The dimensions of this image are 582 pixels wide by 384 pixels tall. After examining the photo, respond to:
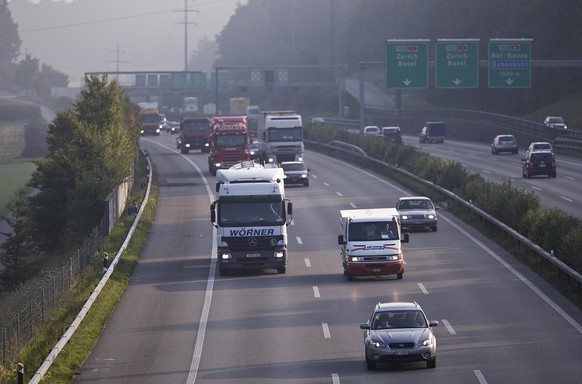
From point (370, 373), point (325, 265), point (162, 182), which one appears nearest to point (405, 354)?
point (370, 373)

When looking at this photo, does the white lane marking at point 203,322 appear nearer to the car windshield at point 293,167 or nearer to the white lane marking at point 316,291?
the white lane marking at point 316,291

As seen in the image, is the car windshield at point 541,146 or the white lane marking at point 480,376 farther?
the car windshield at point 541,146

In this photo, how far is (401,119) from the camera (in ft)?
440

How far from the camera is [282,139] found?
79.8 meters

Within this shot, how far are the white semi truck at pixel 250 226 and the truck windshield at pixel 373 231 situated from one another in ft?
7.62

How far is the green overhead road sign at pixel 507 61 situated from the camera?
7806 cm

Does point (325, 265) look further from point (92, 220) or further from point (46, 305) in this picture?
point (92, 220)

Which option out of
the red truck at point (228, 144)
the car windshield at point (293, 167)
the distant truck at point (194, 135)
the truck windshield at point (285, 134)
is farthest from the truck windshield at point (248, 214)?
the distant truck at point (194, 135)

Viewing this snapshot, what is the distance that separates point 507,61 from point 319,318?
49.6 meters

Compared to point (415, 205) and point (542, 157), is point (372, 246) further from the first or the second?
point (542, 157)

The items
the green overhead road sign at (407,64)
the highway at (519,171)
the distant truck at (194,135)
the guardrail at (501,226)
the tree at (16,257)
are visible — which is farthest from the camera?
the distant truck at (194,135)

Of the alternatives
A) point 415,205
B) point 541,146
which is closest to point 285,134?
point 541,146

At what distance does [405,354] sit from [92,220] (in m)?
32.9

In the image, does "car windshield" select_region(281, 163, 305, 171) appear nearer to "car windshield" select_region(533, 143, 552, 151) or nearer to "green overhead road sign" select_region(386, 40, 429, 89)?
"green overhead road sign" select_region(386, 40, 429, 89)
